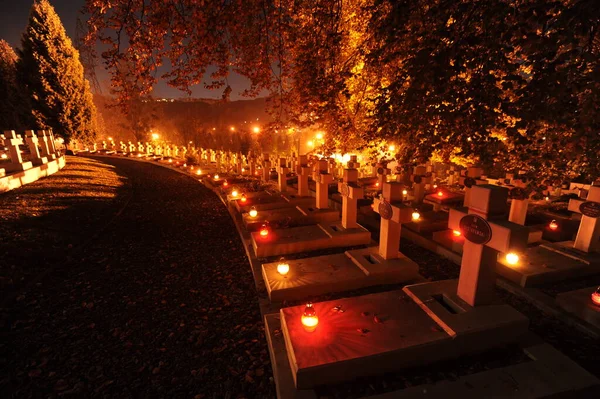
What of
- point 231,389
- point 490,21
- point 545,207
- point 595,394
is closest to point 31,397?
point 231,389

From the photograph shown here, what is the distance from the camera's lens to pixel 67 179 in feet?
44.0

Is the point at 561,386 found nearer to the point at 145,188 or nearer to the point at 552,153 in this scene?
Result: the point at 552,153

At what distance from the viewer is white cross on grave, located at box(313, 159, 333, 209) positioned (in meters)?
8.86

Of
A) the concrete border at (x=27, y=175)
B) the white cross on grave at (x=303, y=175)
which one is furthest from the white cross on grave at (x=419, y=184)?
the concrete border at (x=27, y=175)

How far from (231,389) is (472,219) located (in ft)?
12.6

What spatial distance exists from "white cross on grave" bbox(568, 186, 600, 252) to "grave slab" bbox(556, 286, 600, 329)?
2.00 m

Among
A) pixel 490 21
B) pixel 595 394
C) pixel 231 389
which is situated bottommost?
pixel 231 389

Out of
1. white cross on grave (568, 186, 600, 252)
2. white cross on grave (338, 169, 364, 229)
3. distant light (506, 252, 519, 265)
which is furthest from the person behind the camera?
white cross on grave (338, 169, 364, 229)

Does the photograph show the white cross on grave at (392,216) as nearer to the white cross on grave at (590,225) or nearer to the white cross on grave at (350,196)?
the white cross on grave at (350,196)

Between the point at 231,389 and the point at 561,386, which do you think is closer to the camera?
the point at 561,386

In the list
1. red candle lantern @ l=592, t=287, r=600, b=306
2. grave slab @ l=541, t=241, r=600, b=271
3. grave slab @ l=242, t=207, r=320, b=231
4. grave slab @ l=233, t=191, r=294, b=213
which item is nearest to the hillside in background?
grave slab @ l=233, t=191, r=294, b=213

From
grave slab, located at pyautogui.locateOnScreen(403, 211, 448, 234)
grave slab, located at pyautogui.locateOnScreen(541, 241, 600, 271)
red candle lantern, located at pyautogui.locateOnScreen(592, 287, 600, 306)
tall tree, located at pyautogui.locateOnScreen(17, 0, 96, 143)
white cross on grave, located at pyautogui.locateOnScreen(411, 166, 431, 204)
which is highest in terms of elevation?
tall tree, located at pyautogui.locateOnScreen(17, 0, 96, 143)

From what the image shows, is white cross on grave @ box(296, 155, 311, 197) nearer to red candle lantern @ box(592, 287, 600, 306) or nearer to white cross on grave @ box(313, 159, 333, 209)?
white cross on grave @ box(313, 159, 333, 209)

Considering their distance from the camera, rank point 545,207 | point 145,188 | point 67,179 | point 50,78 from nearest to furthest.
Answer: point 545,207
point 67,179
point 145,188
point 50,78
